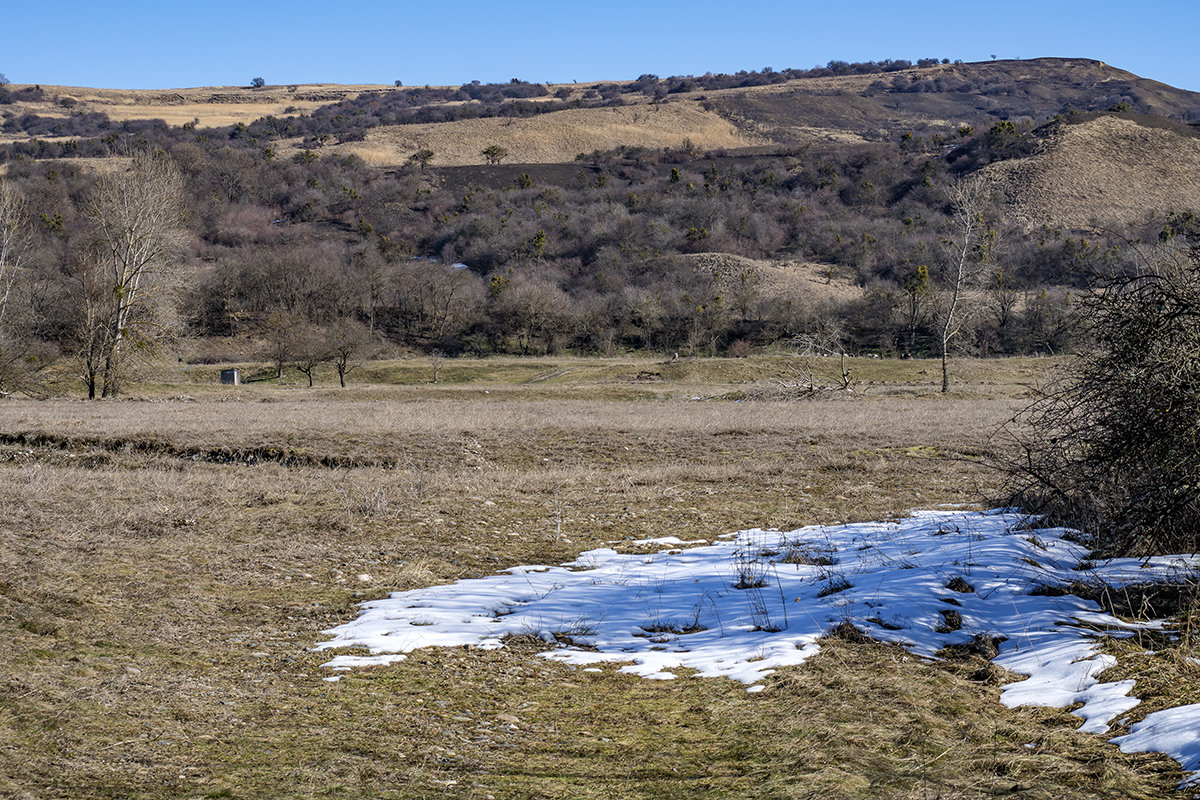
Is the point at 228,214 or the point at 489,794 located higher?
the point at 228,214

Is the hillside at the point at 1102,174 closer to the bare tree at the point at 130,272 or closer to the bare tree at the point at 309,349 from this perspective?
the bare tree at the point at 309,349

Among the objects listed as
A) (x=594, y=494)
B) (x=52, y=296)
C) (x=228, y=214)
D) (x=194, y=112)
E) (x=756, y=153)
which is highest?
(x=194, y=112)

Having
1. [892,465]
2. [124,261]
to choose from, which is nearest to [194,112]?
[124,261]

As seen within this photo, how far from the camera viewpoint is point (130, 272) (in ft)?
141

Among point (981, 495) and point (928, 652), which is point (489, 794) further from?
point (981, 495)

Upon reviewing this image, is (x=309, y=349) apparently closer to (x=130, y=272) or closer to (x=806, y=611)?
(x=130, y=272)

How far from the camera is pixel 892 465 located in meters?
16.0

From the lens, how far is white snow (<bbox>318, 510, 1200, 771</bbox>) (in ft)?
17.7

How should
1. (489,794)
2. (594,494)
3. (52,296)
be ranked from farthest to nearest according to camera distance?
(52,296) < (594,494) < (489,794)

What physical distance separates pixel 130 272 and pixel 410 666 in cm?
4365

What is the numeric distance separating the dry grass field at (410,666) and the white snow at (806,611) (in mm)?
268

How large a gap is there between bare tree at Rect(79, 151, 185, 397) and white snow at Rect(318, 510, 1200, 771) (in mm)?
38435

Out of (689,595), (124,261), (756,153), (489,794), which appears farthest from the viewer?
(756,153)

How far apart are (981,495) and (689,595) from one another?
6.48 metres
